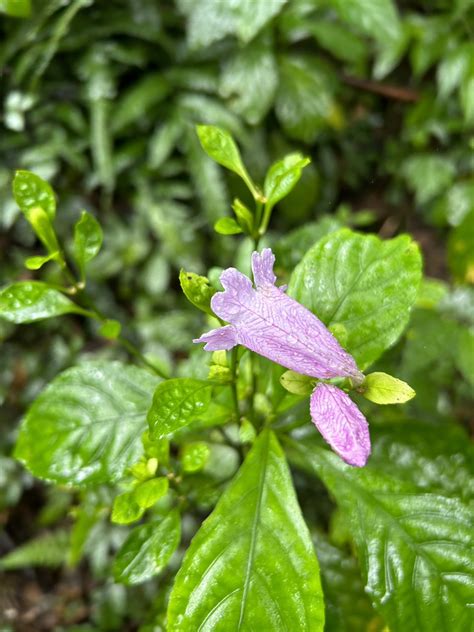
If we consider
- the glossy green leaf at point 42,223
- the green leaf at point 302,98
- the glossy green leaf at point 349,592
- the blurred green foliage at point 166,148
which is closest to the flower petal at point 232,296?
the glossy green leaf at point 42,223

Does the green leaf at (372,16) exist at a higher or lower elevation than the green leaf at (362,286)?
higher

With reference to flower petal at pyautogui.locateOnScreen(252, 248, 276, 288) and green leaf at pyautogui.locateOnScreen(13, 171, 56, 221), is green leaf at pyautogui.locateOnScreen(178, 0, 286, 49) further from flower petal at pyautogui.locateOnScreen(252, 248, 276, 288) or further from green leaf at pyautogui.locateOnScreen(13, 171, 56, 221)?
flower petal at pyautogui.locateOnScreen(252, 248, 276, 288)

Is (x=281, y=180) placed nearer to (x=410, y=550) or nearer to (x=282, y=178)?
(x=282, y=178)

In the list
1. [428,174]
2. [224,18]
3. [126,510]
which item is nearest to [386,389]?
[126,510]

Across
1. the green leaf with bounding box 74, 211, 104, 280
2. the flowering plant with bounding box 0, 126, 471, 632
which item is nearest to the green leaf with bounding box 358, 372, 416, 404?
the flowering plant with bounding box 0, 126, 471, 632

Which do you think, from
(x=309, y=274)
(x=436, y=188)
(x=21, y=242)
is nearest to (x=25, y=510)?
(x=21, y=242)

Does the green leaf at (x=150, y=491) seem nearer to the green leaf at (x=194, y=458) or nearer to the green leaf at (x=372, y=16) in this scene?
the green leaf at (x=194, y=458)

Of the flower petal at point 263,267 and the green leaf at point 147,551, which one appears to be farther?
the green leaf at point 147,551
